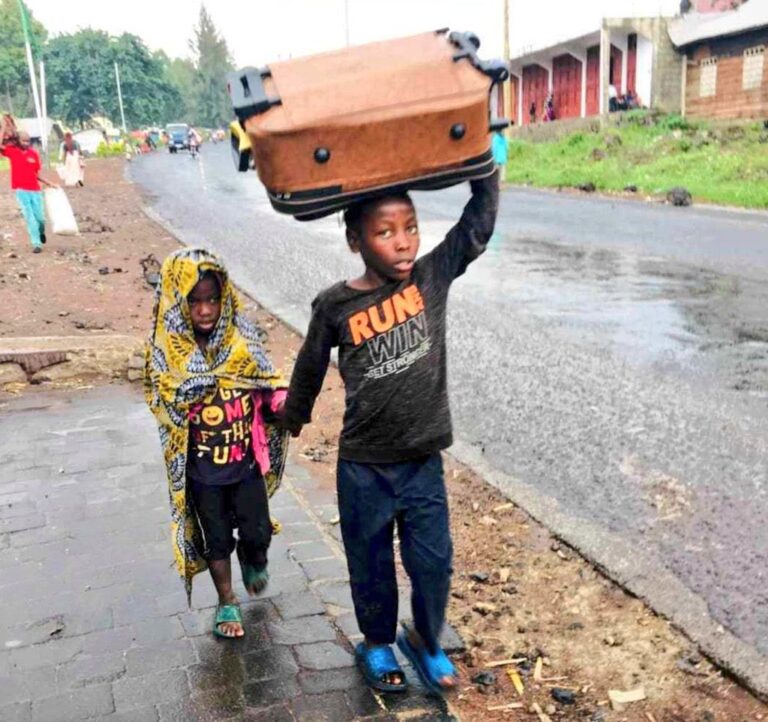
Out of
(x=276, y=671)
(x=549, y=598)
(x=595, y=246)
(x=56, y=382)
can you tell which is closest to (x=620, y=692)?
(x=549, y=598)

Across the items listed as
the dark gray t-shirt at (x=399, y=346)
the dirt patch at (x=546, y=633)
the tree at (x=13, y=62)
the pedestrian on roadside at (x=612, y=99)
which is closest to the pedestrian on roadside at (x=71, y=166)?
the pedestrian on roadside at (x=612, y=99)

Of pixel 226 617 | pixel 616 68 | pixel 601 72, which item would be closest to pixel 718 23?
pixel 601 72

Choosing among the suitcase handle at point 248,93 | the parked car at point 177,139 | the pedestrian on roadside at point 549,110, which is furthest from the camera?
the parked car at point 177,139

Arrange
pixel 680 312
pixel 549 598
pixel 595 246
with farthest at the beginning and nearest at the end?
pixel 595 246, pixel 680 312, pixel 549 598

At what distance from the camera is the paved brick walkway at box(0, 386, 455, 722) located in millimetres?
2826

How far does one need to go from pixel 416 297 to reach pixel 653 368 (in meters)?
4.16

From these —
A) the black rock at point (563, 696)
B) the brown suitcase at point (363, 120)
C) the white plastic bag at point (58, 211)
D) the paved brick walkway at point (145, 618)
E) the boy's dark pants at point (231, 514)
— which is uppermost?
the brown suitcase at point (363, 120)

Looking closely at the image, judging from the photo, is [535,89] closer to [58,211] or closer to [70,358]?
[58,211]

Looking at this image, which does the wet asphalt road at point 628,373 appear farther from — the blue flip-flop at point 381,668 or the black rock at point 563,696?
the blue flip-flop at point 381,668

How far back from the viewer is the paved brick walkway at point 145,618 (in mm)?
2826

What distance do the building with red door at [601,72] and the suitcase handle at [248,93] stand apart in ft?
96.1

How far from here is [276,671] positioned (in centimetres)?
298

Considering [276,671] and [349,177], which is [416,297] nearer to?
[349,177]

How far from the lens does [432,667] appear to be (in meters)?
2.84
